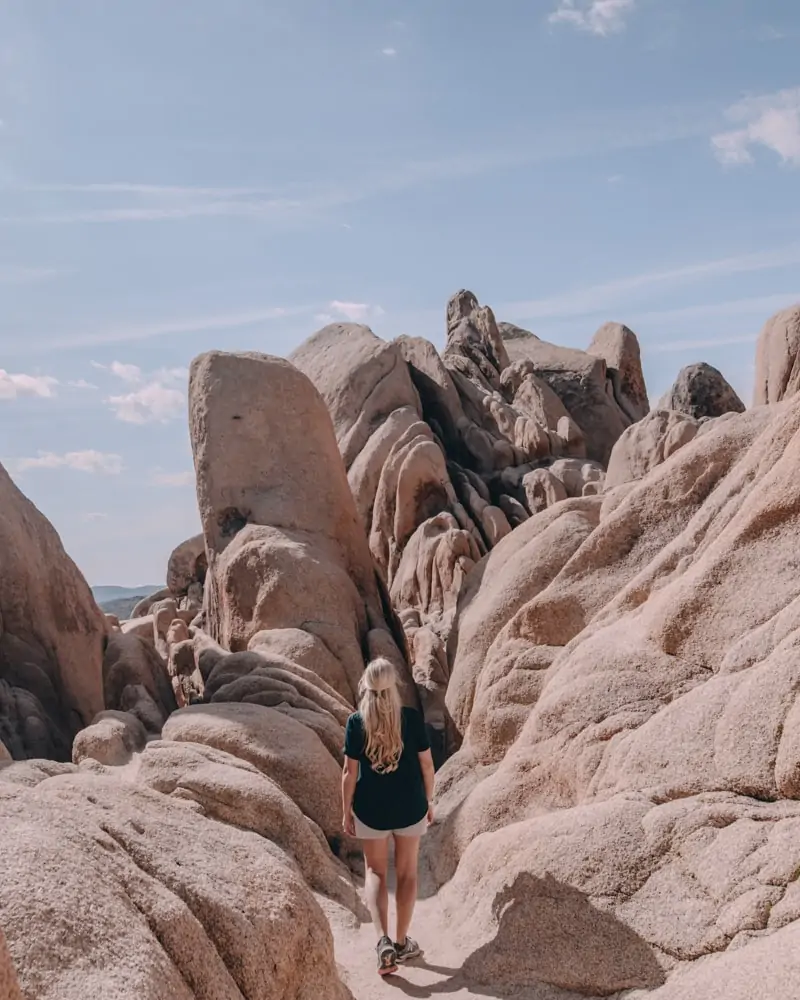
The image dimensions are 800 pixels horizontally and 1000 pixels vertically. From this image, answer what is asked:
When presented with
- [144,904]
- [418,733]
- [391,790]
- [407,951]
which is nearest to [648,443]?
[418,733]

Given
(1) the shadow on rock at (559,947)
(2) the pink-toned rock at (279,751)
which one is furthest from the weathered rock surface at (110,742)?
(1) the shadow on rock at (559,947)

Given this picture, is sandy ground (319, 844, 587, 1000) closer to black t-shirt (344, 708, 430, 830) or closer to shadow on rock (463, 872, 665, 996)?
shadow on rock (463, 872, 665, 996)

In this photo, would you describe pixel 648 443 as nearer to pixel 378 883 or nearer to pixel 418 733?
pixel 418 733

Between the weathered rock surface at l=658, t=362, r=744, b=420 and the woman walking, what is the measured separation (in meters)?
19.7

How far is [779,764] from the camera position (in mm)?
6316

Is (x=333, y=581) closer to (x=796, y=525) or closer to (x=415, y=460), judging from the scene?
(x=796, y=525)

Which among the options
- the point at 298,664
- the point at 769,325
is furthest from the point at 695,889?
the point at 769,325

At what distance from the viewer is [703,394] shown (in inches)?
1016

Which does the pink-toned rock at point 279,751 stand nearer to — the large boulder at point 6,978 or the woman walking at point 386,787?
the woman walking at point 386,787

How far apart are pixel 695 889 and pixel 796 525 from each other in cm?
295

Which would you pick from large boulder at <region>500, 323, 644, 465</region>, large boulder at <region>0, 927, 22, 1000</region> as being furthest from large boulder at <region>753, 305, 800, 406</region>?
large boulder at <region>500, 323, 644, 465</region>

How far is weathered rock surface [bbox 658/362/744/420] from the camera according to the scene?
1011 inches

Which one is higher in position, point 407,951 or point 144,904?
point 144,904

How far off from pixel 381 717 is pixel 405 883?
1.22m
